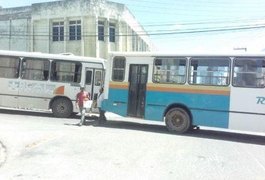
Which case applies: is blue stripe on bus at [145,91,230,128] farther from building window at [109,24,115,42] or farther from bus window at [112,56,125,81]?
building window at [109,24,115,42]

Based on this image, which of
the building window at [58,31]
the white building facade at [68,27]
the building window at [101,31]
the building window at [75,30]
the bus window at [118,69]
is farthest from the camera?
the building window at [58,31]

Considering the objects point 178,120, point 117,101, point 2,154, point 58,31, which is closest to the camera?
point 2,154

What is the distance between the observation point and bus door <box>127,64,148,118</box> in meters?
18.3

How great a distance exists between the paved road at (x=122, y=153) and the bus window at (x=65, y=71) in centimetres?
372

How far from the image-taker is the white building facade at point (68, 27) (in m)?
41.5

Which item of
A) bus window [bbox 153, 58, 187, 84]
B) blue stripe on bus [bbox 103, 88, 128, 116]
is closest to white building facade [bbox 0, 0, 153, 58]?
blue stripe on bus [bbox 103, 88, 128, 116]

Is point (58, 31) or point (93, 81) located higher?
point (58, 31)

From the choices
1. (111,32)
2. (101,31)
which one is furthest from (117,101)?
(111,32)

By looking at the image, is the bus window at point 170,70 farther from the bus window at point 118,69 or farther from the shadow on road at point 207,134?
the shadow on road at point 207,134

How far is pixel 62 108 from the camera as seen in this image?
21797 millimetres

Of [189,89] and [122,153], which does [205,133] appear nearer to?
[189,89]

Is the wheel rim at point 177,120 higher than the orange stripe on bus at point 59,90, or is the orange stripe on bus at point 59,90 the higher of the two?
the orange stripe on bus at point 59,90

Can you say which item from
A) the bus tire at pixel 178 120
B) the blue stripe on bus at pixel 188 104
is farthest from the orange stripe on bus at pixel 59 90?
the bus tire at pixel 178 120

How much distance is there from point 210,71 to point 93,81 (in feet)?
21.2
